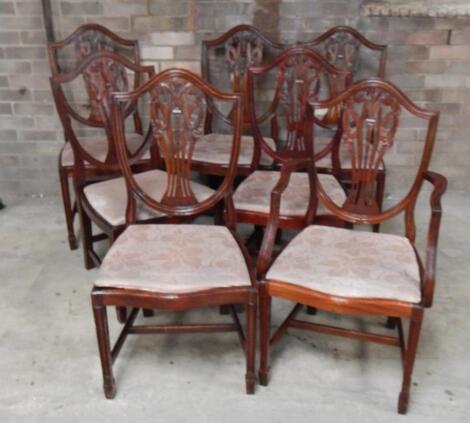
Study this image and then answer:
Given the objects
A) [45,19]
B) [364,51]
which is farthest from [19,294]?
[364,51]

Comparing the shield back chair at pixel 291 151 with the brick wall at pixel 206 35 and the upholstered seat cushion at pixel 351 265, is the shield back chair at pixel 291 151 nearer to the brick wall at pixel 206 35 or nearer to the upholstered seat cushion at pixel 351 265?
the upholstered seat cushion at pixel 351 265

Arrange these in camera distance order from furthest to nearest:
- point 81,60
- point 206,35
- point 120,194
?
point 206,35, point 81,60, point 120,194

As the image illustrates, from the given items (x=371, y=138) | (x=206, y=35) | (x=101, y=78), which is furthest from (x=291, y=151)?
(x=206, y=35)

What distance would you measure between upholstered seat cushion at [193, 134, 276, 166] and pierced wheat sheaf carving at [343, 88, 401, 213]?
710mm

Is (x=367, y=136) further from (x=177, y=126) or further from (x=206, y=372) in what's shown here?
(x=206, y=372)

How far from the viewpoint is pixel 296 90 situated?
2537mm

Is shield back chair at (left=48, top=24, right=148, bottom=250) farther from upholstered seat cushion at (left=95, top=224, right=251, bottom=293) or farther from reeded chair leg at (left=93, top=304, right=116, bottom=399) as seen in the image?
reeded chair leg at (left=93, top=304, right=116, bottom=399)

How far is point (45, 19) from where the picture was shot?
3129 mm

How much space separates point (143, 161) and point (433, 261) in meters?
1.52

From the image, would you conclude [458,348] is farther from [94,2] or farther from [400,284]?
[94,2]

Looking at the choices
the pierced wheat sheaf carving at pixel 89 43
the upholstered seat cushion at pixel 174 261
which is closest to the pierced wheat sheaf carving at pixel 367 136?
the upholstered seat cushion at pixel 174 261

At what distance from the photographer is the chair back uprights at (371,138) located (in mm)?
1863

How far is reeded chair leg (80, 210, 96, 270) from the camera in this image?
2.53 meters

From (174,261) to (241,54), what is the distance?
166cm
